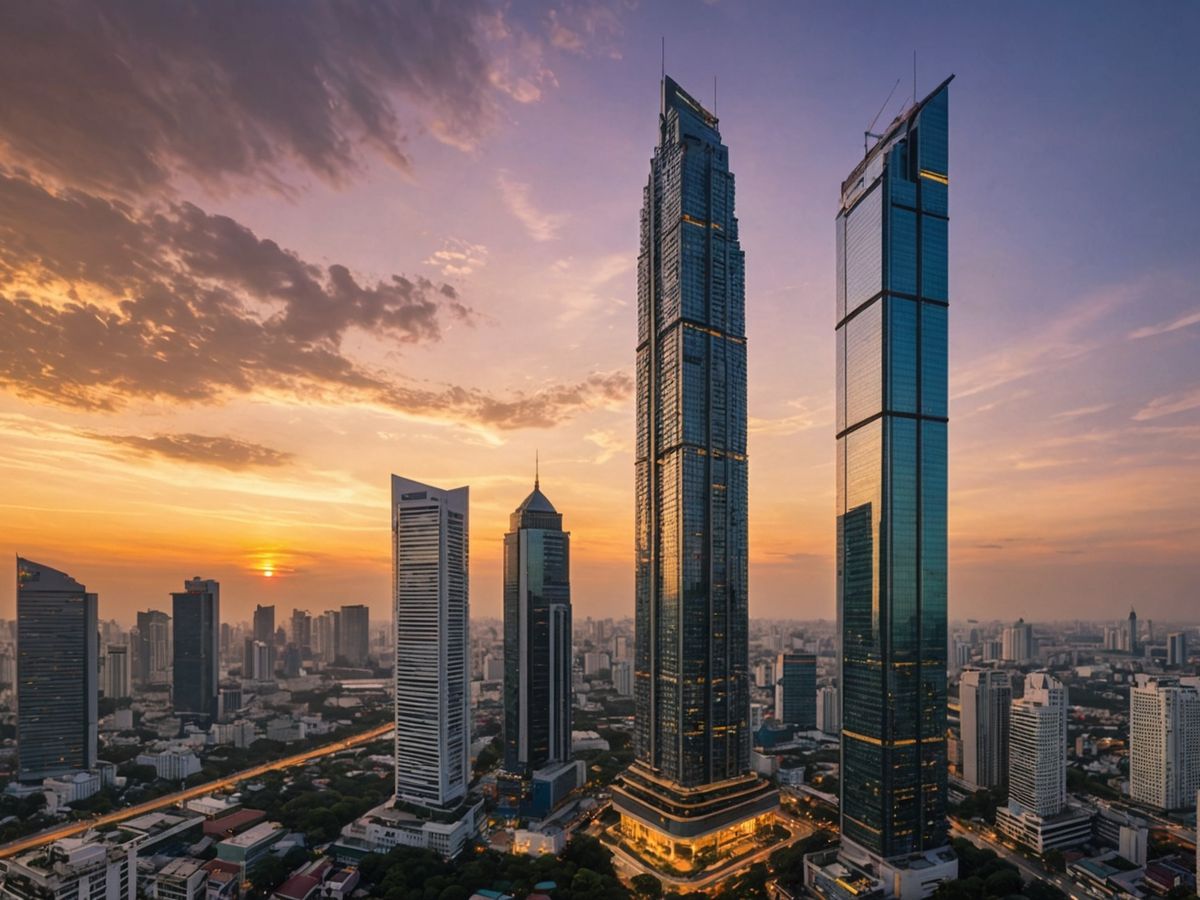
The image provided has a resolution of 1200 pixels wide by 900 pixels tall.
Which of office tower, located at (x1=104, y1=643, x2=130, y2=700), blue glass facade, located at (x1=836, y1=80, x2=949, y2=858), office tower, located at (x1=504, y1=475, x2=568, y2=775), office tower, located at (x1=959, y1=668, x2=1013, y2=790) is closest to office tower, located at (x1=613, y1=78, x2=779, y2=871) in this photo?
blue glass facade, located at (x1=836, y1=80, x2=949, y2=858)

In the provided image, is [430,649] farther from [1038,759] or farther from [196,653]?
[196,653]

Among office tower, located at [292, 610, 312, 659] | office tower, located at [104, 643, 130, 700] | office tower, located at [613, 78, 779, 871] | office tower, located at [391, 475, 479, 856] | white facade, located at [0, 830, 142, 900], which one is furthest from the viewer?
office tower, located at [292, 610, 312, 659]

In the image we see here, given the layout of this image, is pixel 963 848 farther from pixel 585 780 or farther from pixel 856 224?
pixel 856 224

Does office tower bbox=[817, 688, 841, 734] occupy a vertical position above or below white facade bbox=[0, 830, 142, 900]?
below

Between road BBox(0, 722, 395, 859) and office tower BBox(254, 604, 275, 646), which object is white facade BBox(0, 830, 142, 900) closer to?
road BBox(0, 722, 395, 859)

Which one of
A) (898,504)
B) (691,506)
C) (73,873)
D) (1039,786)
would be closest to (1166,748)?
(1039,786)

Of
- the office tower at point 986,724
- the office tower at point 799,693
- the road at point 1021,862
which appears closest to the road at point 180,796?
the office tower at point 799,693

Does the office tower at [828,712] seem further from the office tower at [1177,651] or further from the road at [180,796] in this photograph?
the office tower at [1177,651]
